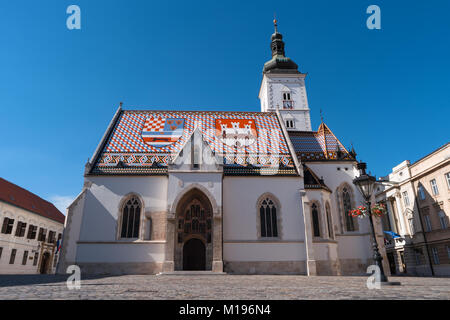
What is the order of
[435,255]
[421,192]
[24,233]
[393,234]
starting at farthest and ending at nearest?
[24,233], [393,234], [421,192], [435,255]

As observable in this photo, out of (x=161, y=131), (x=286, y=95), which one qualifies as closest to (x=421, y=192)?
(x=286, y=95)

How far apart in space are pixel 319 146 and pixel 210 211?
14.3m

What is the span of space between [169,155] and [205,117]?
6873mm

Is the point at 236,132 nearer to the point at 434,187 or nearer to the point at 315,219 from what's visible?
the point at 315,219

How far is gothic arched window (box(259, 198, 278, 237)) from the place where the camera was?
23078 millimetres

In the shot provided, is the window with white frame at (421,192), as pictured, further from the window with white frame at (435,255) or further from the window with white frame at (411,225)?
the window with white frame at (435,255)

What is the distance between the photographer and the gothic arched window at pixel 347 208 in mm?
25594

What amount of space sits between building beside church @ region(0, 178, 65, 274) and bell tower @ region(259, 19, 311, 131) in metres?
34.8

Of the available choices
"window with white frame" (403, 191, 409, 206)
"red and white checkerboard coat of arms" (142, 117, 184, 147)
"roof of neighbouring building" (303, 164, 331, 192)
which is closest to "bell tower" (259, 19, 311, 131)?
"roof of neighbouring building" (303, 164, 331, 192)

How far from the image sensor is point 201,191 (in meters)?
22.4

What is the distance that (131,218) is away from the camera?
22.8 meters

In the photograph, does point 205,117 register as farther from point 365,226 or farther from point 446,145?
point 446,145

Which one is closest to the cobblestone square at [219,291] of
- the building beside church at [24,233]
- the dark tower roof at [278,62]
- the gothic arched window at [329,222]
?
the gothic arched window at [329,222]

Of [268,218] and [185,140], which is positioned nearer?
[268,218]
